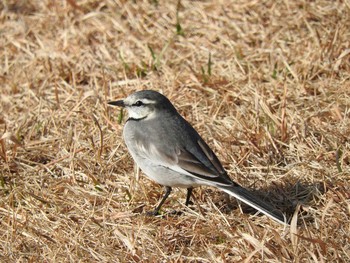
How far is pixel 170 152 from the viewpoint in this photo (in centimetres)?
602

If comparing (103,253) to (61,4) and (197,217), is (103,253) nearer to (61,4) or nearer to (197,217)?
(197,217)

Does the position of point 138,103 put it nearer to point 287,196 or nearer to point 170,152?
point 170,152

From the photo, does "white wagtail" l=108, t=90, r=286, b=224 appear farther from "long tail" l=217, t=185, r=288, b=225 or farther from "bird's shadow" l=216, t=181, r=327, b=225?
"bird's shadow" l=216, t=181, r=327, b=225

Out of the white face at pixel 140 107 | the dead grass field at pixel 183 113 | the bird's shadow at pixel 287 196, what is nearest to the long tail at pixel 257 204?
the dead grass field at pixel 183 113

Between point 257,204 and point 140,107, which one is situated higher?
point 140,107

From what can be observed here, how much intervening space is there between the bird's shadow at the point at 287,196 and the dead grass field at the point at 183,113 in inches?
0.5

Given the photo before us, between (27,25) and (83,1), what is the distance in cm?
80

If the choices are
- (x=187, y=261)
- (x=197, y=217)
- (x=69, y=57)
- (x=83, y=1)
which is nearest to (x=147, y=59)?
(x=69, y=57)

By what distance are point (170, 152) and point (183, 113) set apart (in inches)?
64.1

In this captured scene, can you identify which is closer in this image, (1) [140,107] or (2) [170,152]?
(2) [170,152]

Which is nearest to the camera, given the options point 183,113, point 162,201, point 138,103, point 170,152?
point 170,152

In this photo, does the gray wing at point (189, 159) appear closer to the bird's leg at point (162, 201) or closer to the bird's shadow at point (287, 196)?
the bird's leg at point (162, 201)

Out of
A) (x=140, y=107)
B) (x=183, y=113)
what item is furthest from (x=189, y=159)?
(x=183, y=113)

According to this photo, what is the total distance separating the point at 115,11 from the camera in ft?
30.7
